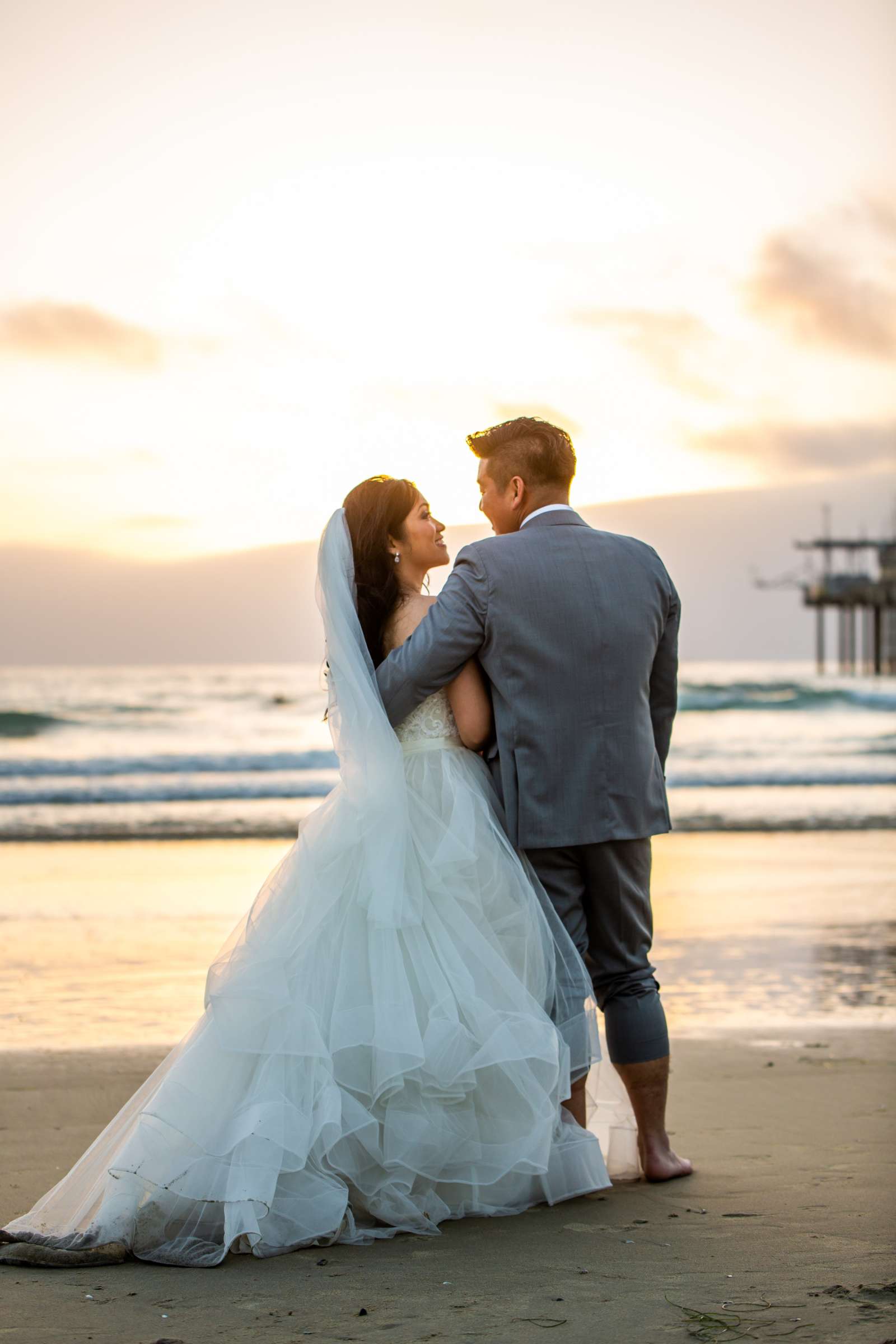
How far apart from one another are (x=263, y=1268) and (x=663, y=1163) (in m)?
1.25

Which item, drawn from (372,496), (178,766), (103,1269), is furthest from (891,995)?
(178,766)

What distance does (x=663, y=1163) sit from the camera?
11.8ft

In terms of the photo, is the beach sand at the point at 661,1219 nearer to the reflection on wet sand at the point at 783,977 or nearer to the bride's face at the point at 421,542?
the reflection on wet sand at the point at 783,977

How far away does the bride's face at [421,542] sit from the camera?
12.0 ft

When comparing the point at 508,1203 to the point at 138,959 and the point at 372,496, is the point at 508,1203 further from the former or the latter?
the point at 138,959

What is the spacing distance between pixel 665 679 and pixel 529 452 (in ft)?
2.49

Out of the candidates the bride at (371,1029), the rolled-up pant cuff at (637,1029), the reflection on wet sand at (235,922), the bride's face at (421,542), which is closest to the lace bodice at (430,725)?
the bride at (371,1029)

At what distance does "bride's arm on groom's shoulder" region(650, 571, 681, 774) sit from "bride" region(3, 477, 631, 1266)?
A: 0.53 metres

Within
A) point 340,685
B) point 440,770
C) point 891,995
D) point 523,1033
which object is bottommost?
point 891,995

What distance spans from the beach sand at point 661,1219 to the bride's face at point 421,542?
1.72 meters

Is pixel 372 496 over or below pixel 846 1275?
over

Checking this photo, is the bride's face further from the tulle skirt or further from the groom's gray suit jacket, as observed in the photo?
the tulle skirt

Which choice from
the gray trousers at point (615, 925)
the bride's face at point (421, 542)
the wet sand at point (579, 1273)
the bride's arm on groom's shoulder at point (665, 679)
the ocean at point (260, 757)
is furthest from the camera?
the ocean at point (260, 757)

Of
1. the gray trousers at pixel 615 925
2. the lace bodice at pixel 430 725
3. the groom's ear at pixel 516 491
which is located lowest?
the gray trousers at pixel 615 925
